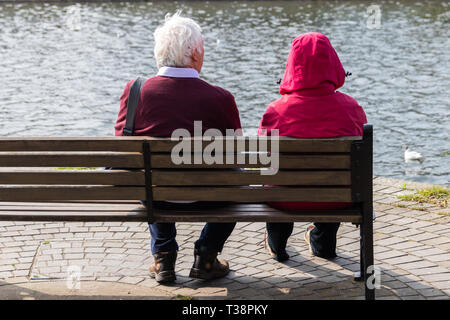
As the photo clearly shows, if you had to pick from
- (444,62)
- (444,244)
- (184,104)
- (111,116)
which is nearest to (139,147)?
(184,104)

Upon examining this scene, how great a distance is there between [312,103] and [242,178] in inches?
27.1

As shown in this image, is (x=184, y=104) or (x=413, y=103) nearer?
(x=184, y=104)

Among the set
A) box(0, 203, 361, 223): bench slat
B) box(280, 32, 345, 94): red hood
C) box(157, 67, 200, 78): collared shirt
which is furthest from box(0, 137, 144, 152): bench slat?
box(280, 32, 345, 94): red hood

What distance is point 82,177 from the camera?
401 centimetres

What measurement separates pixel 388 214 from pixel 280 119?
1.87 meters

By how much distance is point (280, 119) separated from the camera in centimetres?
430

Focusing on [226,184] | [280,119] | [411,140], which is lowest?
[411,140]

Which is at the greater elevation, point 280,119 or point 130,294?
point 280,119

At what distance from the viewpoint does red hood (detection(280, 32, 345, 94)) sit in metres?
4.21

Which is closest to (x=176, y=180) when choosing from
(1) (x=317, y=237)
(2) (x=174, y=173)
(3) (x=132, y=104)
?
(2) (x=174, y=173)

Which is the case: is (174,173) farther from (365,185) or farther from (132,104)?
(365,185)

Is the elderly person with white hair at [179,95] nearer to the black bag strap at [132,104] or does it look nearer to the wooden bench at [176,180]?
the black bag strap at [132,104]

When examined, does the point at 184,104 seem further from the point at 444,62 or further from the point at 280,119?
the point at 444,62

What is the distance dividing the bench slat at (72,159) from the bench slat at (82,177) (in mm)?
72
